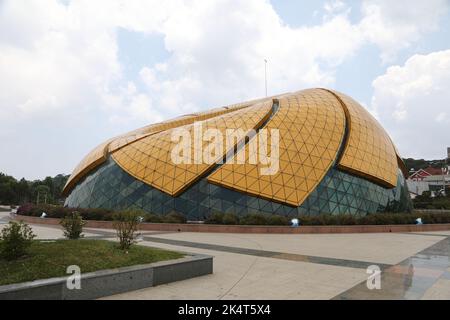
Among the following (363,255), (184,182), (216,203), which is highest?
(184,182)

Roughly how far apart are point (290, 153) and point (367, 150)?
308 inches

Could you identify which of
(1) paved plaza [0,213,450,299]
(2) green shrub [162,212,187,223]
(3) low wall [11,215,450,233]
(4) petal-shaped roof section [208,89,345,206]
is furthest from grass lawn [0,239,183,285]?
(4) petal-shaped roof section [208,89,345,206]

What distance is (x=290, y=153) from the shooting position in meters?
28.7

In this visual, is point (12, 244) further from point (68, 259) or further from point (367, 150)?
point (367, 150)

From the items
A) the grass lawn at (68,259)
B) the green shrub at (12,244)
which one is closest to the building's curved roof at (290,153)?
the grass lawn at (68,259)

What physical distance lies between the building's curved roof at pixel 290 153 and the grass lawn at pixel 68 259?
1708 cm

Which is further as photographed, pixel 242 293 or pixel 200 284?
pixel 200 284

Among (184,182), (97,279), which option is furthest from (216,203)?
(97,279)

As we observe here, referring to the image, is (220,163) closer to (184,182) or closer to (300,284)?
(184,182)

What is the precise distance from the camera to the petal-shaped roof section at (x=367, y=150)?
1161 inches

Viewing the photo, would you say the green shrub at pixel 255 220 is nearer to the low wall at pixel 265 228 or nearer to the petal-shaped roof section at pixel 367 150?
the low wall at pixel 265 228

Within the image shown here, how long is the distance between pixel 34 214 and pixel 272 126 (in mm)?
23984

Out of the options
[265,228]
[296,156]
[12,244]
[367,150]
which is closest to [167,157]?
[296,156]
